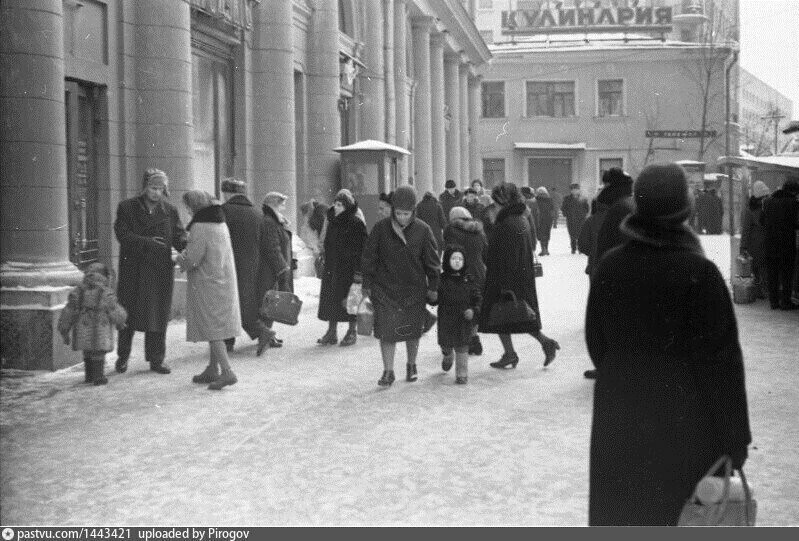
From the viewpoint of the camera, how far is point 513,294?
32.3 ft

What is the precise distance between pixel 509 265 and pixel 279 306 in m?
2.37

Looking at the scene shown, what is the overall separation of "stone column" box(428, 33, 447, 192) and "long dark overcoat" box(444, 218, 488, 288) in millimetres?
27123

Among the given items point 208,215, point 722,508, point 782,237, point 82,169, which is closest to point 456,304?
point 208,215

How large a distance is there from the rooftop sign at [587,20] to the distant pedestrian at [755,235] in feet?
140

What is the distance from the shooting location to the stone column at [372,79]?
27234 millimetres

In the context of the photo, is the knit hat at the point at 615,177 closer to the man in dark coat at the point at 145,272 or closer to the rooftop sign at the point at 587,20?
the man in dark coat at the point at 145,272

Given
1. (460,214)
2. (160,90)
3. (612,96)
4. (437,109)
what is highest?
(612,96)

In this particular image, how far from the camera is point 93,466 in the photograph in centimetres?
654

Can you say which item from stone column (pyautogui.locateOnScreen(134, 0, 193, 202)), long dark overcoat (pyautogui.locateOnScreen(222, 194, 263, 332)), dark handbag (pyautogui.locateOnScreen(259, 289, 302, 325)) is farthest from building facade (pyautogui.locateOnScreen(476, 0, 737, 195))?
dark handbag (pyautogui.locateOnScreen(259, 289, 302, 325))

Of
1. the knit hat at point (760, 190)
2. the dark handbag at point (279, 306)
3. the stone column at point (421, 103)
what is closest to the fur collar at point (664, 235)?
the dark handbag at point (279, 306)

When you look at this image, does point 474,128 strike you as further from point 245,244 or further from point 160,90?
point 245,244

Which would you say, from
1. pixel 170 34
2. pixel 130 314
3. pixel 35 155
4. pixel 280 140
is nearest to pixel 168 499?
pixel 130 314

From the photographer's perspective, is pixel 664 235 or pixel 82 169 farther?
pixel 82 169

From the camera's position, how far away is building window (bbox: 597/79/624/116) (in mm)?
54156
